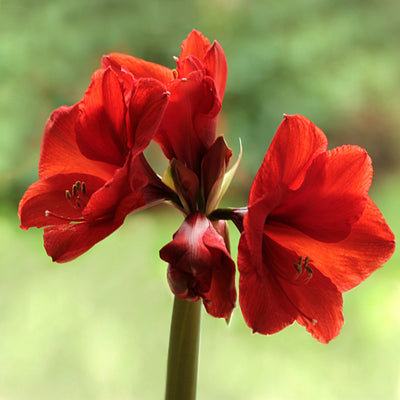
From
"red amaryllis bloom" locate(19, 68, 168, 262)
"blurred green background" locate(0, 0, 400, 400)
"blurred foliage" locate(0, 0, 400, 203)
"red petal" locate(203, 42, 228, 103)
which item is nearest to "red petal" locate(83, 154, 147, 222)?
"red amaryllis bloom" locate(19, 68, 168, 262)

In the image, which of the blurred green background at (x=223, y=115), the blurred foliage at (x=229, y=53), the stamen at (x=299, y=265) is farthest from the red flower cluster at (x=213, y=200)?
the blurred foliage at (x=229, y=53)

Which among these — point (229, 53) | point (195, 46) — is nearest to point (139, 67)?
point (195, 46)

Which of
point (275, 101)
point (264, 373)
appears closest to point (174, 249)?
point (264, 373)

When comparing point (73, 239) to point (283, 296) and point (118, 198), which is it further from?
point (283, 296)

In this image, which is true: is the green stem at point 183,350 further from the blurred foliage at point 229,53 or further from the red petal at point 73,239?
the blurred foliage at point 229,53

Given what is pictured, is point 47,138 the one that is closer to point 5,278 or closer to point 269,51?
point 5,278
